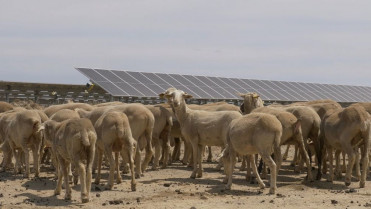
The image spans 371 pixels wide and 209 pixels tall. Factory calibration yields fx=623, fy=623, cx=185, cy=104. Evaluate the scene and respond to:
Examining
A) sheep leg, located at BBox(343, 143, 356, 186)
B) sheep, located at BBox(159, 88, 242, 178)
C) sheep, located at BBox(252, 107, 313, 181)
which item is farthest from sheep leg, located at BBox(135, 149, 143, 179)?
sheep leg, located at BBox(343, 143, 356, 186)

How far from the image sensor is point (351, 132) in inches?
604

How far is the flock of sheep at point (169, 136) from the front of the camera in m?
13.0

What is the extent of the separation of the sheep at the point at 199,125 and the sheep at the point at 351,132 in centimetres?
253

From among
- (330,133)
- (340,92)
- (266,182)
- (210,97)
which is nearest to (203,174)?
(266,182)

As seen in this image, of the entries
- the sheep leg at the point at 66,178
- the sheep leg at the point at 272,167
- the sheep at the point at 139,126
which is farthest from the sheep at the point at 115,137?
the sheep leg at the point at 272,167

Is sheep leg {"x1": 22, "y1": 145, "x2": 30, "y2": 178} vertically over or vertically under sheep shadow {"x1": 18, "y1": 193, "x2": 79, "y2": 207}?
over

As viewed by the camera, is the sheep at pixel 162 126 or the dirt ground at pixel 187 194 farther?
the sheep at pixel 162 126

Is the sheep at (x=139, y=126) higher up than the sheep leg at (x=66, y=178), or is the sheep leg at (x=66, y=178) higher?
the sheep at (x=139, y=126)

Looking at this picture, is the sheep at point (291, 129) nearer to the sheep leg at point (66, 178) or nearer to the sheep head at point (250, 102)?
the sheep head at point (250, 102)

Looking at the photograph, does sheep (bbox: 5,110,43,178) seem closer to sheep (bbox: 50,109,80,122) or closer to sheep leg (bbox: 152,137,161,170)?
sheep (bbox: 50,109,80,122)

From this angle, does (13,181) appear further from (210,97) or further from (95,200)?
(210,97)

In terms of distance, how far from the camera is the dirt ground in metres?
12.6

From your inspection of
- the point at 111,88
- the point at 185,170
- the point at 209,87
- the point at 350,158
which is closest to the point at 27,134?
Answer: the point at 185,170

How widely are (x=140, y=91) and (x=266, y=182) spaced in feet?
46.9
